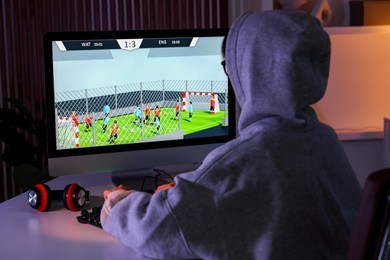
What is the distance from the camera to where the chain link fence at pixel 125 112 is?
2092mm

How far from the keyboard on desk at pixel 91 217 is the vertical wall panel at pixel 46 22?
2.04 meters

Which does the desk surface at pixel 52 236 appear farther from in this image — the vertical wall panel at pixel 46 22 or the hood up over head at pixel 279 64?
the vertical wall panel at pixel 46 22

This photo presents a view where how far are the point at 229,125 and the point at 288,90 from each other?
95 centimetres

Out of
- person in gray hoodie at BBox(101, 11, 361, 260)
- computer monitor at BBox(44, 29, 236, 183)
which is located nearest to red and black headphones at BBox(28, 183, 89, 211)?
computer monitor at BBox(44, 29, 236, 183)

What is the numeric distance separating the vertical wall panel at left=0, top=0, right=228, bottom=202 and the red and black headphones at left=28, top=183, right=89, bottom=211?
1888 millimetres

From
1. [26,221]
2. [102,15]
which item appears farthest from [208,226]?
[102,15]

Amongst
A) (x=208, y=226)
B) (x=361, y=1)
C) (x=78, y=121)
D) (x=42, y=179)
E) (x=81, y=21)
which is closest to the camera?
(x=208, y=226)

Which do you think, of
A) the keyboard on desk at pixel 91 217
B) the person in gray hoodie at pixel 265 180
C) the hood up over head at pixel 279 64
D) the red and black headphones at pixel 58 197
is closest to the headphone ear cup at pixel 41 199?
the red and black headphones at pixel 58 197

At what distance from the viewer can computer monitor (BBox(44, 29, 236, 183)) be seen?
208 centimetres

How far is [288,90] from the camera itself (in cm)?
140

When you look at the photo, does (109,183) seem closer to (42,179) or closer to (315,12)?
(42,179)

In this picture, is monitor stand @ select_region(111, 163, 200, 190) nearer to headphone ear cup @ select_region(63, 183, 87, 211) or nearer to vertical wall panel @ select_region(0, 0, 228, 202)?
headphone ear cup @ select_region(63, 183, 87, 211)

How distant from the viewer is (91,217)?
1.80m

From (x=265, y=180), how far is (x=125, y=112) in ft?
2.93
